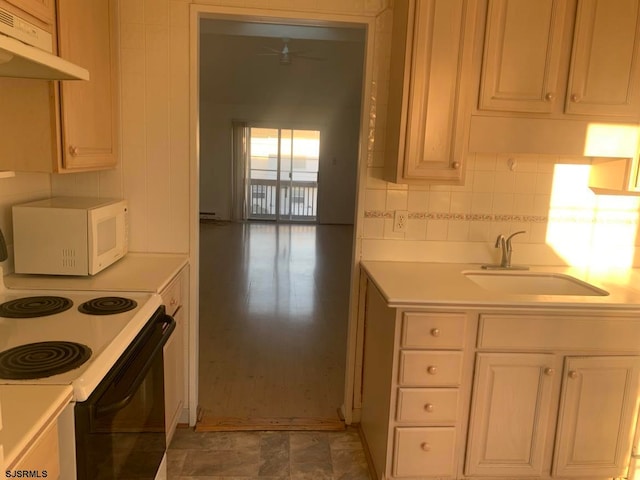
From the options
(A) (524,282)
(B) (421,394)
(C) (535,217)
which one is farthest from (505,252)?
(B) (421,394)

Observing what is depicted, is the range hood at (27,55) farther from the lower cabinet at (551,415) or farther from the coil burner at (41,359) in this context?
the lower cabinet at (551,415)

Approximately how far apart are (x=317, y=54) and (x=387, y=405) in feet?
20.9

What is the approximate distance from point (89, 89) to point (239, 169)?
839 centimetres

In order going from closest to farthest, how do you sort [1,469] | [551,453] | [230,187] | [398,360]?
[1,469] → [398,360] → [551,453] → [230,187]

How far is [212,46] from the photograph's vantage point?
733 centimetres

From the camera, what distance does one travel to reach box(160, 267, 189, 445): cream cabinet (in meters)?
2.22

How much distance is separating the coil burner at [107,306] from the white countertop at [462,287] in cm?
99

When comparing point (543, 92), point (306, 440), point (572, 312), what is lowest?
point (306, 440)

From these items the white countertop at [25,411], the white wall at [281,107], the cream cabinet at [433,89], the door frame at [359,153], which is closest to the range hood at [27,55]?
the white countertop at [25,411]

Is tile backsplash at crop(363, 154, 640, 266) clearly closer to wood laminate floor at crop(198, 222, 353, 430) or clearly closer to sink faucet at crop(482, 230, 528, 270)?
sink faucet at crop(482, 230, 528, 270)

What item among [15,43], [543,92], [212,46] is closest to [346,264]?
[212,46]

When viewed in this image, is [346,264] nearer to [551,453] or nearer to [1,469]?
[551,453]

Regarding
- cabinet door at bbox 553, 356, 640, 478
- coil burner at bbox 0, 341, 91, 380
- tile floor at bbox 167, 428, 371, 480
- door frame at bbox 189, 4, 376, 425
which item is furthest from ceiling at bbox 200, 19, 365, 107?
coil burner at bbox 0, 341, 91, 380

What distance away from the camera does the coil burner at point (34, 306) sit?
1.66 meters
